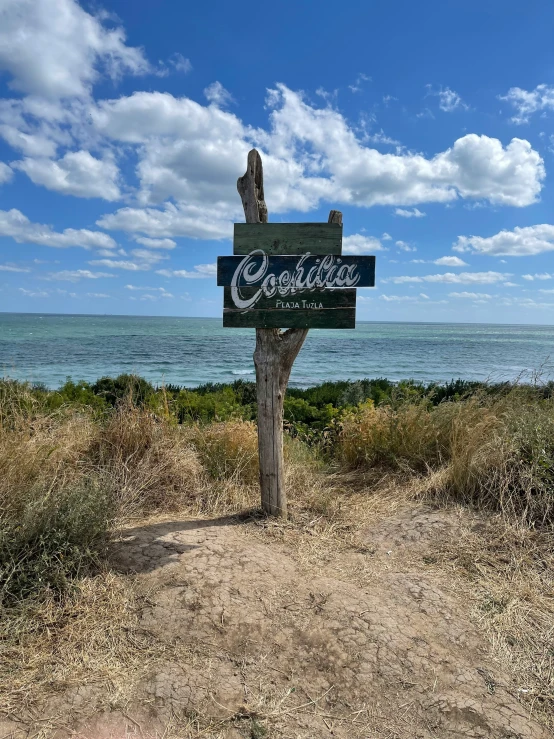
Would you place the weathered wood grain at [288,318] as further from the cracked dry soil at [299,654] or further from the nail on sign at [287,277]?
the cracked dry soil at [299,654]

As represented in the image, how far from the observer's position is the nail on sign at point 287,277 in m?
4.10

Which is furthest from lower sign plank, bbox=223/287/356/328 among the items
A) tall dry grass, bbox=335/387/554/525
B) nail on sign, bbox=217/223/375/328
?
tall dry grass, bbox=335/387/554/525

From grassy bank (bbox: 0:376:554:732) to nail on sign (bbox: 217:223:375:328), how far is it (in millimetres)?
1750

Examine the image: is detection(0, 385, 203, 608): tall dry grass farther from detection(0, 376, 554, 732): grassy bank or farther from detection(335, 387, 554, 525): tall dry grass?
detection(335, 387, 554, 525): tall dry grass

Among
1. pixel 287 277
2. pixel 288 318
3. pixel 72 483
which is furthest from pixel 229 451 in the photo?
pixel 287 277

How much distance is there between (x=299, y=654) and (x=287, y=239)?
2.99 m

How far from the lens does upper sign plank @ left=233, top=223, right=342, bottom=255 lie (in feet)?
13.5

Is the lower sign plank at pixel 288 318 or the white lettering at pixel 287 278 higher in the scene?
the white lettering at pixel 287 278

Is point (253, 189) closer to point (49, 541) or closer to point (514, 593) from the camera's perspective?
point (49, 541)

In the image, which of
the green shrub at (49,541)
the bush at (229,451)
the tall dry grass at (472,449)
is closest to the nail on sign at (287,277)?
the bush at (229,451)

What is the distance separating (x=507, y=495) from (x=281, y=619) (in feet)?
8.62

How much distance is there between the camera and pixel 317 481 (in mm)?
5258

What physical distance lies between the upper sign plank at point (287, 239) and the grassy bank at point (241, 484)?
2.18 meters

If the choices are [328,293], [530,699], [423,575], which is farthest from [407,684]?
[328,293]
